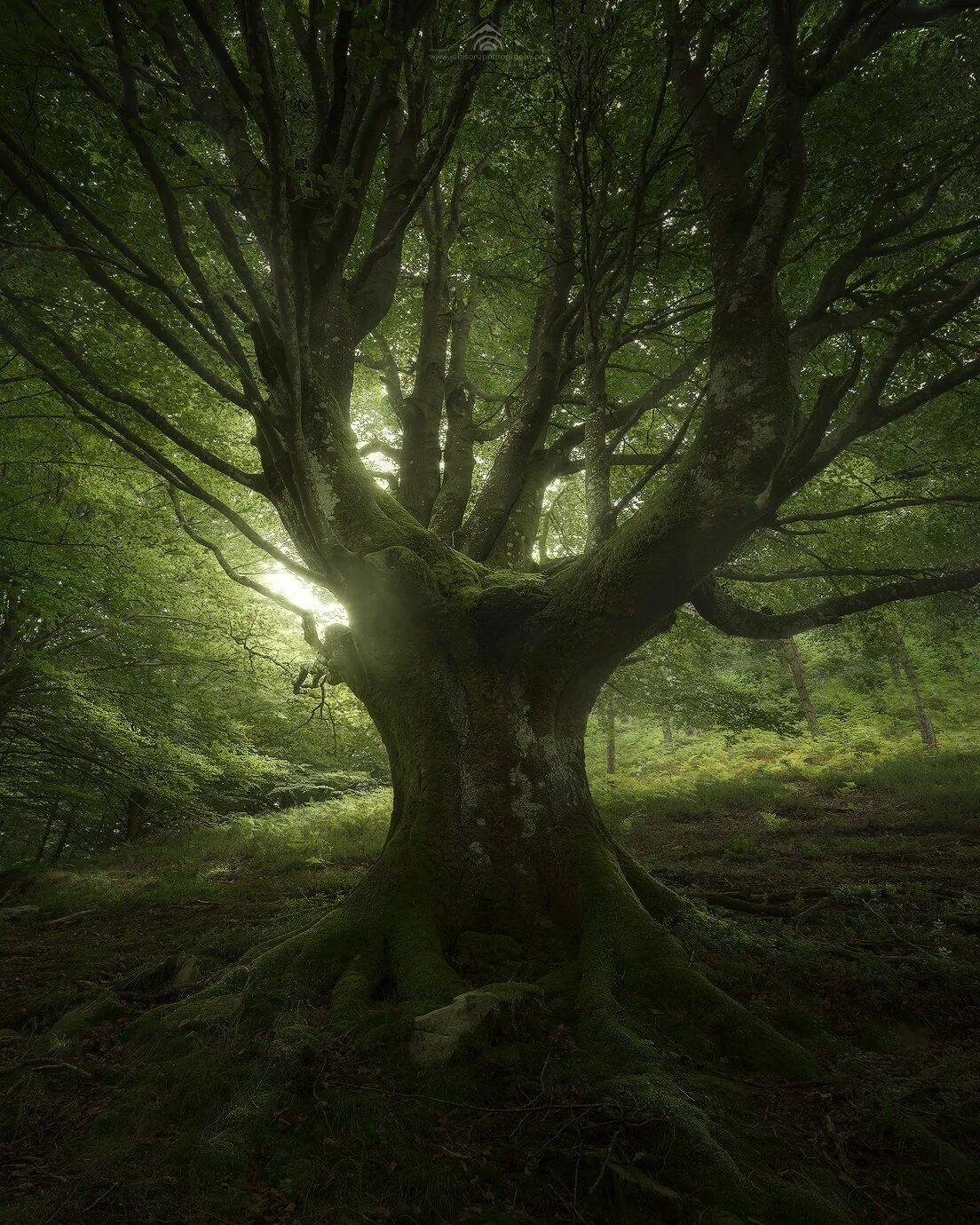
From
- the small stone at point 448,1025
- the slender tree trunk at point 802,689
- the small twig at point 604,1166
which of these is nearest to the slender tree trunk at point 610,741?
the slender tree trunk at point 802,689

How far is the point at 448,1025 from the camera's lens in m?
2.53

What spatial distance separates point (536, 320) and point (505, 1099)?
694 centimetres

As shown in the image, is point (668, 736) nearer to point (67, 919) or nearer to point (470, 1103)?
point (67, 919)

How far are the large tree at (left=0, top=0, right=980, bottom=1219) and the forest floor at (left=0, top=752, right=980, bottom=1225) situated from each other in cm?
37

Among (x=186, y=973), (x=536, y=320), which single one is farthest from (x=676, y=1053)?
(x=536, y=320)

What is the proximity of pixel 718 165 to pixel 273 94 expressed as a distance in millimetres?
3502

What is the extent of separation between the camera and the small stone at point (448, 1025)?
246 cm

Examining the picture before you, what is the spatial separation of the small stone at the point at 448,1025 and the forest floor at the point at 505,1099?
0.25ft

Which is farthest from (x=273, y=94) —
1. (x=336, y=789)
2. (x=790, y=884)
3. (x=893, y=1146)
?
(x=336, y=789)

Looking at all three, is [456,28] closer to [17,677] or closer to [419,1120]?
[419,1120]

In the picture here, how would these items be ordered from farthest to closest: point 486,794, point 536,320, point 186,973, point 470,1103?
point 536,320
point 486,794
point 186,973
point 470,1103

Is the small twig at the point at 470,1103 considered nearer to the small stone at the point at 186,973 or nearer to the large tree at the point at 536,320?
the large tree at the point at 536,320

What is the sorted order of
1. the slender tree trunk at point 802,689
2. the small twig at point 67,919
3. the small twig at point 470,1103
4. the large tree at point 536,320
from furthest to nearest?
the slender tree trunk at point 802,689
the small twig at point 67,919
the large tree at point 536,320
the small twig at point 470,1103

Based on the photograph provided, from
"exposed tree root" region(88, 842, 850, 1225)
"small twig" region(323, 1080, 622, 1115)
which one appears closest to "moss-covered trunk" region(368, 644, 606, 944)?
"exposed tree root" region(88, 842, 850, 1225)
